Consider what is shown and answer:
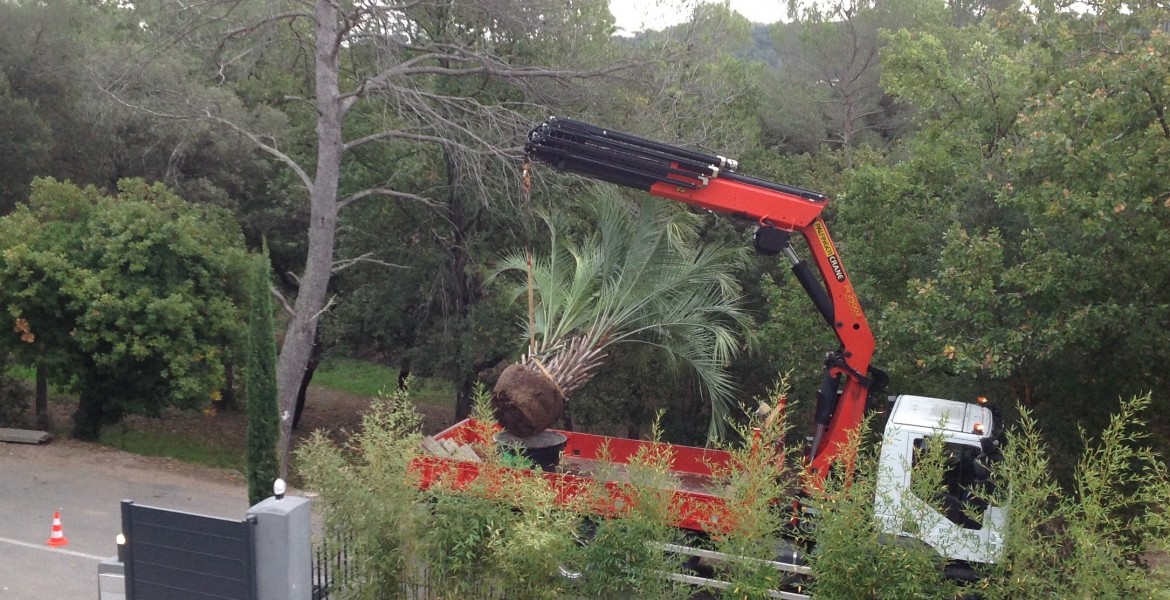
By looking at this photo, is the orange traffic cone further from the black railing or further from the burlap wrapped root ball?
the black railing

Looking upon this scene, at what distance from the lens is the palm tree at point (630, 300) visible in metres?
12.0

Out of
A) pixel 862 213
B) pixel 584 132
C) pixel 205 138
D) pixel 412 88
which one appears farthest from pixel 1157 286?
pixel 205 138

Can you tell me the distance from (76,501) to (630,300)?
8.45 m

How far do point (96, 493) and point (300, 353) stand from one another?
3.55 m

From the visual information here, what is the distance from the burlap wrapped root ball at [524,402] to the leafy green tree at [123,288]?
302 inches

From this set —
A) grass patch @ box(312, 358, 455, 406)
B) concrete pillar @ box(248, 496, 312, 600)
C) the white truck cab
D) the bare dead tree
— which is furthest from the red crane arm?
grass patch @ box(312, 358, 455, 406)

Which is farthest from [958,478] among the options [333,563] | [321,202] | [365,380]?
[365,380]

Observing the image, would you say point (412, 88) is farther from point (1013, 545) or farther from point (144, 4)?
point (1013, 545)

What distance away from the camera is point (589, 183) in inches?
611

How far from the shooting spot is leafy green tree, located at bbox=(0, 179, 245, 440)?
52.6 ft

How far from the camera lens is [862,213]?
576 inches

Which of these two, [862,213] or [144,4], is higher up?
[144,4]

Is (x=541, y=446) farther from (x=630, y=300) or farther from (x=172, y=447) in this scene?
(x=172, y=447)

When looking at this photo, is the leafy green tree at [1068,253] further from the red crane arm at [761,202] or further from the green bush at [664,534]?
the green bush at [664,534]
